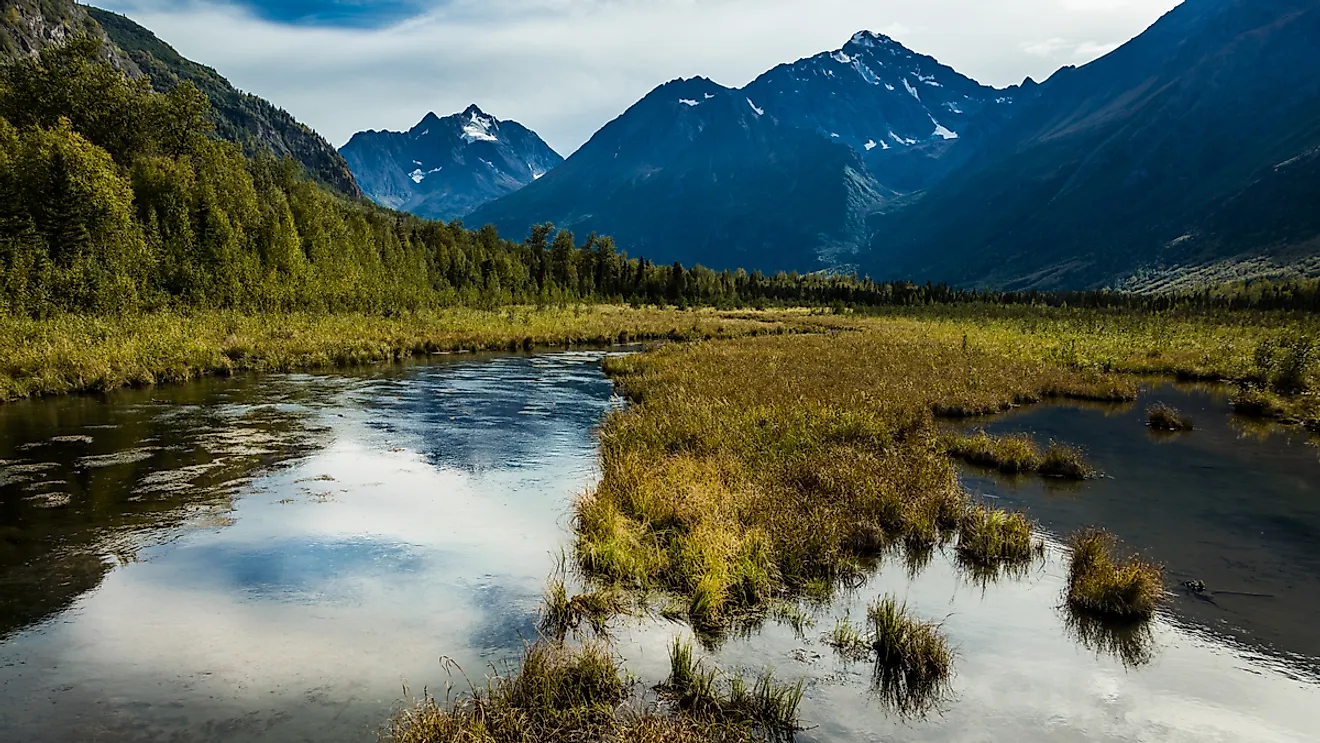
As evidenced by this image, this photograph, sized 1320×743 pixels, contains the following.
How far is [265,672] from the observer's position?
9.06 m

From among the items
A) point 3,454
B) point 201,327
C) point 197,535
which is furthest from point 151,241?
point 197,535

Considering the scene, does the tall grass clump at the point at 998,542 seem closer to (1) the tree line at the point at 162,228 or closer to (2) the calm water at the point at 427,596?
(2) the calm water at the point at 427,596

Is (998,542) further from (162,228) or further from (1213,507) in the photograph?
(162,228)

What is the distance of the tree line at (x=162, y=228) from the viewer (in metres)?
43.0

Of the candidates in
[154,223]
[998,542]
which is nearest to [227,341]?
[154,223]

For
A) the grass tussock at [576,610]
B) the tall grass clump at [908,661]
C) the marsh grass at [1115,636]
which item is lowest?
the marsh grass at [1115,636]

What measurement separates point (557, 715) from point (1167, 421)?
88.3 feet

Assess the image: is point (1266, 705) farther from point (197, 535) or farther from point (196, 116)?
point (196, 116)

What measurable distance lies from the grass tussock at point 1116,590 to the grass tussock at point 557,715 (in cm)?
684

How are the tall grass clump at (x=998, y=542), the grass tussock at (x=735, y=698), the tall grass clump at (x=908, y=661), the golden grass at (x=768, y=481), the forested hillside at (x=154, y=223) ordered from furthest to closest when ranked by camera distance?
the forested hillside at (x=154, y=223)
the tall grass clump at (x=998, y=542)
the golden grass at (x=768, y=481)
the tall grass clump at (x=908, y=661)
the grass tussock at (x=735, y=698)

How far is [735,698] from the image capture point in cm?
841

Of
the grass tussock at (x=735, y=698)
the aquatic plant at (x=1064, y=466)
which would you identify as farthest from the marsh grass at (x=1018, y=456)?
the grass tussock at (x=735, y=698)

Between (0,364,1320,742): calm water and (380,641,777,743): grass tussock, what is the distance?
805 millimetres

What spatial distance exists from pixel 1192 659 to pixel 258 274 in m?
66.9
